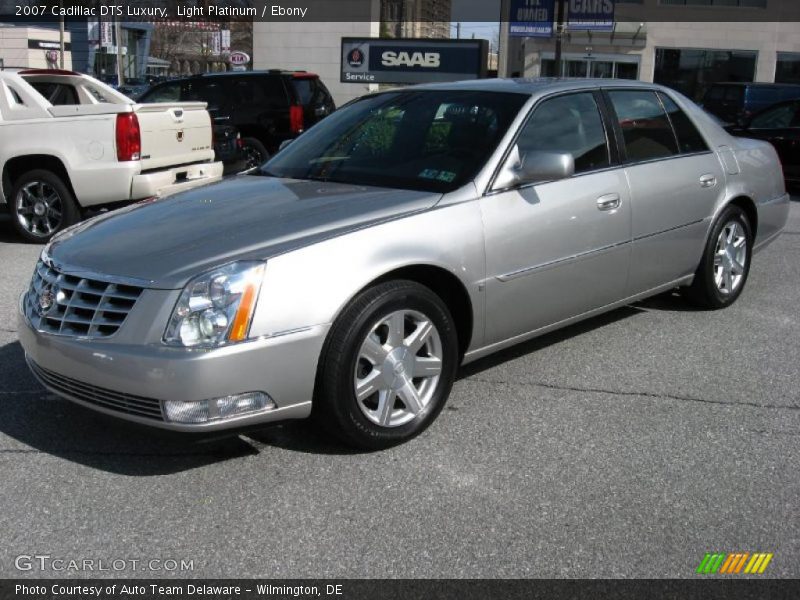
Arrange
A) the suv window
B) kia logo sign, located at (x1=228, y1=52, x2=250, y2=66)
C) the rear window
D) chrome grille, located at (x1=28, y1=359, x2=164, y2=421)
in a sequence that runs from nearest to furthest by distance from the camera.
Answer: chrome grille, located at (x1=28, y1=359, x2=164, y2=421) → the rear window → the suv window → kia logo sign, located at (x1=228, y1=52, x2=250, y2=66)

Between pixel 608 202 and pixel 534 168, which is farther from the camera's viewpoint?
pixel 608 202

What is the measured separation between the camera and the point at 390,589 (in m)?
3.00

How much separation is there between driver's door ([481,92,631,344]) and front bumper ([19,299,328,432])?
1.16m

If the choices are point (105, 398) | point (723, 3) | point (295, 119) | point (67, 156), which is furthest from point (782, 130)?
point (723, 3)

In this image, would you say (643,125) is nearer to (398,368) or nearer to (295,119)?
(398,368)

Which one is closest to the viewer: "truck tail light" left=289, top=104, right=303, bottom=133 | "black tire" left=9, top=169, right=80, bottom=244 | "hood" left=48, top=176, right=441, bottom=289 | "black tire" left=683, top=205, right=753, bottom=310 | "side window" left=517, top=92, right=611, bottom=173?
"hood" left=48, top=176, right=441, bottom=289

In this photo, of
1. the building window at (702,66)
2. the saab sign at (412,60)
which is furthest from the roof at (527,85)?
the building window at (702,66)

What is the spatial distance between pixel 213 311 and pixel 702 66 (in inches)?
1380

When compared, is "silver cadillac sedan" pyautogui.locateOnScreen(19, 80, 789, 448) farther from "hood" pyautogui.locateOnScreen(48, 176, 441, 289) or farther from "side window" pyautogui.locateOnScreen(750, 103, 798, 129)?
"side window" pyautogui.locateOnScreen(750, 103, 798, 129)

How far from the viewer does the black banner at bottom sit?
9.71 feet

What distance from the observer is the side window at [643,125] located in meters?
5.49

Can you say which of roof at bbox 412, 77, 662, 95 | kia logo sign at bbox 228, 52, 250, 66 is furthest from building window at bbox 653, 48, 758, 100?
roof at bbox 412, 77, 662, 95

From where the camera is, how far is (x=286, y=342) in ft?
11.8

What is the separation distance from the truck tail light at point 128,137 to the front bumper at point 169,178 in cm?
23
